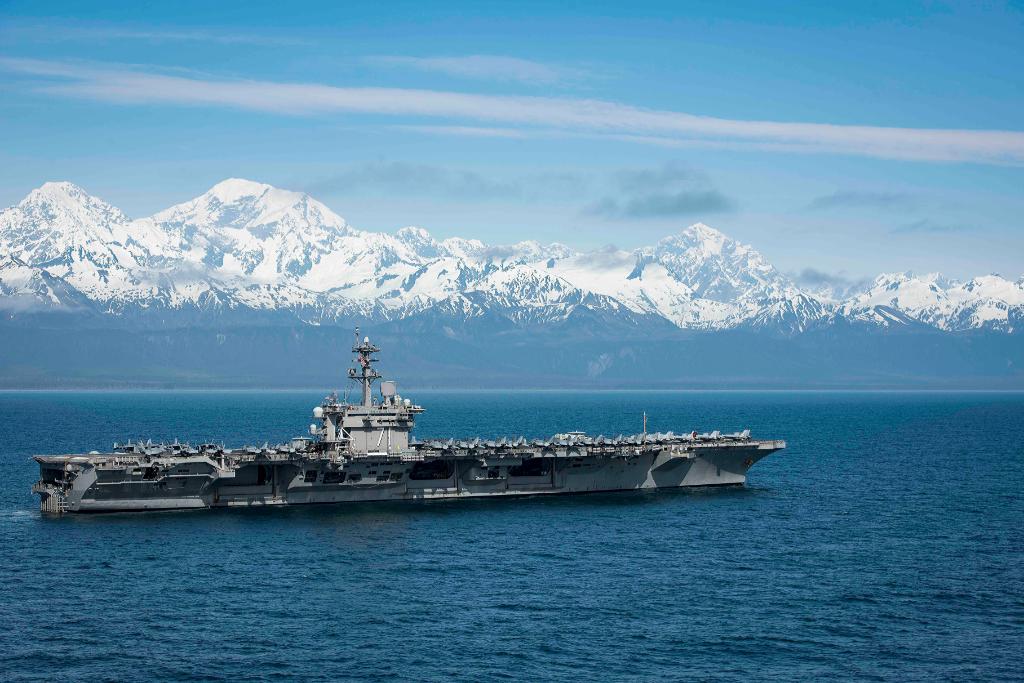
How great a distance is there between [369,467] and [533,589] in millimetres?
22317

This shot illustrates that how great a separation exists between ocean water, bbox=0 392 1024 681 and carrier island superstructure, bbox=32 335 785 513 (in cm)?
138

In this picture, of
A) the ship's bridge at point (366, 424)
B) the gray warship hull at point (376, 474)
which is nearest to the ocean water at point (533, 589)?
the gray warship hull at point (376, 474)

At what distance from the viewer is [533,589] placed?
51281mm

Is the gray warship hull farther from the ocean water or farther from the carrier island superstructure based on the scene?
the ocean water

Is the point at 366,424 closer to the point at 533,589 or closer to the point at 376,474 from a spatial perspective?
the point at 376,474

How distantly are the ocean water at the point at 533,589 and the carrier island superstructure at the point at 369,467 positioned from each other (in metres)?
1.38

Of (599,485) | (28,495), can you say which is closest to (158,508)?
(28,495)

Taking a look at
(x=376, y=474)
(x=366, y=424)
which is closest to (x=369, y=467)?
(x=376, y=474)

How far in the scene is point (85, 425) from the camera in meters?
154

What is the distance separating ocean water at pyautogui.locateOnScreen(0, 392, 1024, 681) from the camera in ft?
137

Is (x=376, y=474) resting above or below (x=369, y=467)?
below

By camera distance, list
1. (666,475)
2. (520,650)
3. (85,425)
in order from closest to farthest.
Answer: (520,650)
(666,475)
(85,425)

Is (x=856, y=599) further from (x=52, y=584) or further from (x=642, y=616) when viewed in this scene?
(x=52, y=584)

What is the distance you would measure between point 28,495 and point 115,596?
93.6 ft
